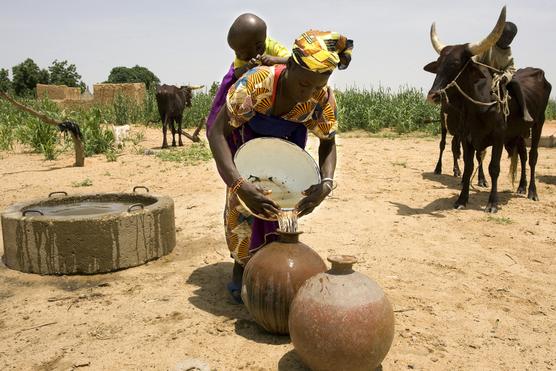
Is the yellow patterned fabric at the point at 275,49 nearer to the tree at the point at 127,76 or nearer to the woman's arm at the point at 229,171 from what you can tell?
the woman's arm at the point at 229,171

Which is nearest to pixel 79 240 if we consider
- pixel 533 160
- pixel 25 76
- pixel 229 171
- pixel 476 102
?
pixel 229 171

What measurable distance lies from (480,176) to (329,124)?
5.63 m

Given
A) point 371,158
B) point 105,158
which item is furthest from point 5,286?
point 371,158

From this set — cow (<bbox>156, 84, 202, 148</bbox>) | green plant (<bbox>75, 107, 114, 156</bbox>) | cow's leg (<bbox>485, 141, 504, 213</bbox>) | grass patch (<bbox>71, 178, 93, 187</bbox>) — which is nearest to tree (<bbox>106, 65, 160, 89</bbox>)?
cow (<bbox>156, 84, 202, 148</bbox>)

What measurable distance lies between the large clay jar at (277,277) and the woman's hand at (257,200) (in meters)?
0.13

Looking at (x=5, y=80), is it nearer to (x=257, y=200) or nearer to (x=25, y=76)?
(x=25, y=76)

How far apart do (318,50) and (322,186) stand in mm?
734

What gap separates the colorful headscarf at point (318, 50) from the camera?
93.7 inches

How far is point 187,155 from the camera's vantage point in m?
10.1

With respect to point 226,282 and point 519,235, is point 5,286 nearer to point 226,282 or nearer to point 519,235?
point 226,282

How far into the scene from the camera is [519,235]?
505 cm

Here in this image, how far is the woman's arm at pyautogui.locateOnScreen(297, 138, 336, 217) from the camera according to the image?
267 centimetres

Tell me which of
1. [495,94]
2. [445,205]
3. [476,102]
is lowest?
[445,205]

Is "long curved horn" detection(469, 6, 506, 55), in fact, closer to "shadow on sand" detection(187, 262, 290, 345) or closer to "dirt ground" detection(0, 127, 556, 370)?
"dirt ground" detection(0, 127, 556, 370)
